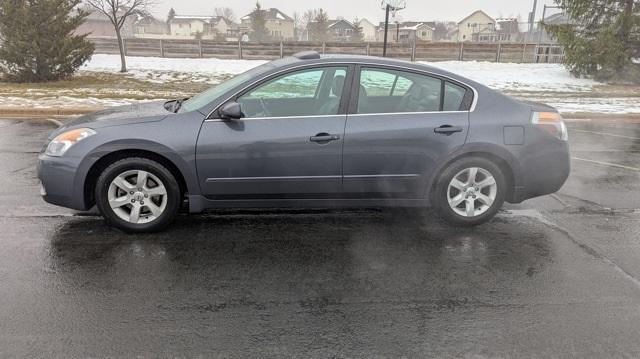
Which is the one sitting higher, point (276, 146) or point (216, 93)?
point (216, 93)

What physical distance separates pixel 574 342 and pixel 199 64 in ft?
72.2

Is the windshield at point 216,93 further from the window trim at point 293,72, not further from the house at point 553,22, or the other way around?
the house at point 553,22

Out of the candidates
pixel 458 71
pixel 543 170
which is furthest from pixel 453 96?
pixel 458 71

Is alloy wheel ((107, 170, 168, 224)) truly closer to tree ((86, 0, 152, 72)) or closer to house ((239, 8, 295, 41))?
tree ((86, 0, 152, 72))

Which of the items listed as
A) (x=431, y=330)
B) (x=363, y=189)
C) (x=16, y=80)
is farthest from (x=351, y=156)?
(x=16, y=80)

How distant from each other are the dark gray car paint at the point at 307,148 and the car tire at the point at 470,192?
0.11 m

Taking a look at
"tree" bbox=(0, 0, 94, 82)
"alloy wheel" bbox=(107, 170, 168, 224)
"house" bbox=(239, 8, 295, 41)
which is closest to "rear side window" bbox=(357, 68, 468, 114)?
"alloy wheel" bbox=(107, 170, 168, 224)

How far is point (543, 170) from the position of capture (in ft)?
15.0

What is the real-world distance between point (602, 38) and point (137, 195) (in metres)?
19.7

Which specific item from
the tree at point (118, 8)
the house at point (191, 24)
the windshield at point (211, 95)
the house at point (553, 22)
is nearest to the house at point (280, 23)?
the house at point (191, 24)

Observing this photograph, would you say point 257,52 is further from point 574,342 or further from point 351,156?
point 574,342

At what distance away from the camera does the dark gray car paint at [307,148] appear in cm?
415

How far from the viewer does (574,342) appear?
288 centimetres

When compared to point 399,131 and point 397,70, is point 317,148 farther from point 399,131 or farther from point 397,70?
point 397,70
